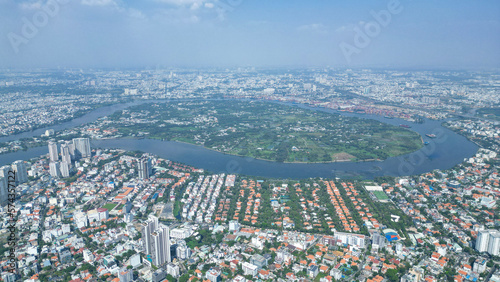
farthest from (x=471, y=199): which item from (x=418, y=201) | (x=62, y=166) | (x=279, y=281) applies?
(x=62, y=166)

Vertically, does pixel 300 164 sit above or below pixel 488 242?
below

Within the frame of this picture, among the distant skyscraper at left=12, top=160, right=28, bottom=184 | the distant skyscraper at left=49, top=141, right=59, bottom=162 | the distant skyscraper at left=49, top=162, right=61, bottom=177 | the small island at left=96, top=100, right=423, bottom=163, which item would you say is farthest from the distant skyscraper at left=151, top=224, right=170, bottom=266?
the distant skyscraper at left=49, top=141, right=59, bottom=162

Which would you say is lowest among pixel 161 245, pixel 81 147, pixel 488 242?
pixel 488 242

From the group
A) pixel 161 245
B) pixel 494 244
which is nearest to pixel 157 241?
pixel 161 245

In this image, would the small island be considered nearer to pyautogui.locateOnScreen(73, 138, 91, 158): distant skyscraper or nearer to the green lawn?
pyautogui.locateOnScreen(73, 138, 91, 158): distant skyscraper

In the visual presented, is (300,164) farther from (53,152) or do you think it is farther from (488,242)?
(53,152)

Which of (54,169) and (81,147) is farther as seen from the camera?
(81,147)

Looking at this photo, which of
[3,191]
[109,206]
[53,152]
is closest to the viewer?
[109,206]

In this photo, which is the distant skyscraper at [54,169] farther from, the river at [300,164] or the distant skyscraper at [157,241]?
the distant skyscraper at [157,241]
